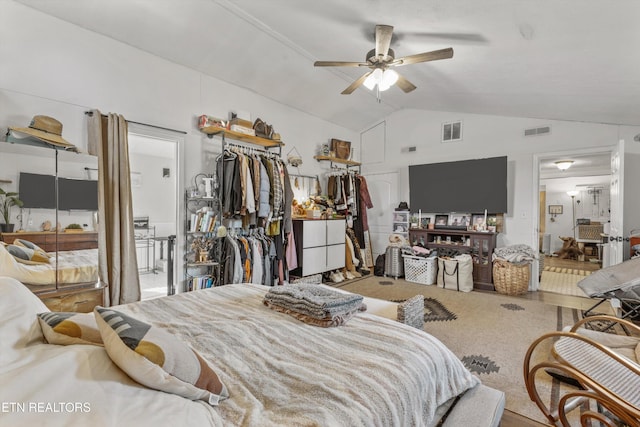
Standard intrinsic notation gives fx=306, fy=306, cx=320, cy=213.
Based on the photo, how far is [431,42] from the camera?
2.92 m

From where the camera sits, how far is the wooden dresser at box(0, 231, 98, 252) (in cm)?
229

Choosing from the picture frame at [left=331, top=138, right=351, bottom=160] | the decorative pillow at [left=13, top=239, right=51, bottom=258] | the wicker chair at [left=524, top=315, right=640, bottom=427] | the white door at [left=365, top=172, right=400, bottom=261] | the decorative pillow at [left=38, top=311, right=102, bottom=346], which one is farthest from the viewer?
the white door at [left=365, top=172, right=400, bottom=261]

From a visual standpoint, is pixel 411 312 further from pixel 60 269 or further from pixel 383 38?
pixel 60 269

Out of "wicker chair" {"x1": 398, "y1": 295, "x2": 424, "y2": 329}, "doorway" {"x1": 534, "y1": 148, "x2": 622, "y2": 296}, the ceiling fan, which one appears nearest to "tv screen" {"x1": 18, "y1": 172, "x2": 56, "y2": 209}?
the ceiling fan

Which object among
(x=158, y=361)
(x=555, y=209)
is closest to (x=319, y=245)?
(x=158, y=361)

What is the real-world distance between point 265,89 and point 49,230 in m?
3.05

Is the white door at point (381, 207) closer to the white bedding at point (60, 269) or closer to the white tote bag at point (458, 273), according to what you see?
the white tote bag at point (458, 273)

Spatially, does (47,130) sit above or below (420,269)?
above

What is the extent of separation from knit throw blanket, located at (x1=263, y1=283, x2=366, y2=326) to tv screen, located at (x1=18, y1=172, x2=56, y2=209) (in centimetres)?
202

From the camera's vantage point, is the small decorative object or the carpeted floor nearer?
the carpeted floor

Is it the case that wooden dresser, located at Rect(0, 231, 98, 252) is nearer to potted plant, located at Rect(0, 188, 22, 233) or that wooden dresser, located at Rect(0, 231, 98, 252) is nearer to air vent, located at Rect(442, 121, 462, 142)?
potted plant, located at Rect(0, 188, 22, 233)

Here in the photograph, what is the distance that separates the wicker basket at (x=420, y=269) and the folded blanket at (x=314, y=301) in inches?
141

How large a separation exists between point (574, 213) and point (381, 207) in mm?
6733

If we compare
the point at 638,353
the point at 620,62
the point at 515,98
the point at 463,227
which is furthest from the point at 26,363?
the point at 463,227
